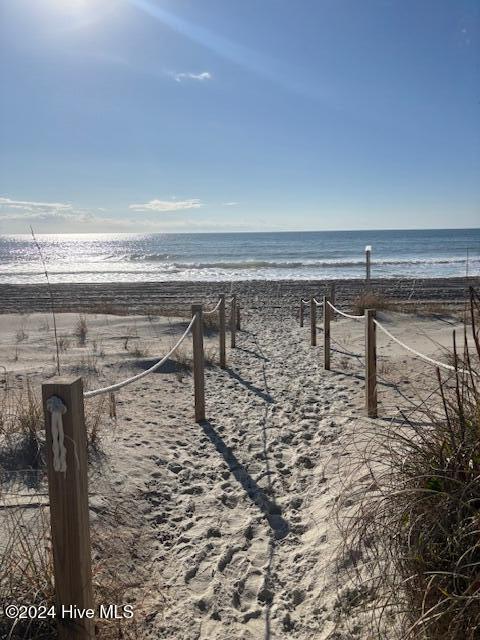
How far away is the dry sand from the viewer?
269cm

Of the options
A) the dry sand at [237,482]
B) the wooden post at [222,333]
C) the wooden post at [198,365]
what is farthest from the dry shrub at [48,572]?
the wooden post at [222,333]

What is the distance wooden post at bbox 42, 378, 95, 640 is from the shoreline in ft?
57.3

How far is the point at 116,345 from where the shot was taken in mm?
9844

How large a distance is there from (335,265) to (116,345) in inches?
1326

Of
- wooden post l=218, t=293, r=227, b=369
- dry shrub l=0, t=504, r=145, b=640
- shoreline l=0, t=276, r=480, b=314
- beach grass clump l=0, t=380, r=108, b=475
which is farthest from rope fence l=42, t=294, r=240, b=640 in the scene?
shoreline l=0, t=276, r=480, b=314

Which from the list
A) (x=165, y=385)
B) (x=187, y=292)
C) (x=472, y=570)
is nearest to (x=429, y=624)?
(x=472, y=570)

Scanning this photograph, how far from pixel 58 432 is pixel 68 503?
11.7 inches

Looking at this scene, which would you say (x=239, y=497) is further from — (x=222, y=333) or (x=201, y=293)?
(x=201, y=293)

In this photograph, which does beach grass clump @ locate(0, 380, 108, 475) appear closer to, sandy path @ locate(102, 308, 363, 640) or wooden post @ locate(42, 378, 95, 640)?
sandy path @ locate(102, 308, 363, 640)

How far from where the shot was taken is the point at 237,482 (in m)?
4.16

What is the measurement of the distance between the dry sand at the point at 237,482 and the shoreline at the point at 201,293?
465 inches

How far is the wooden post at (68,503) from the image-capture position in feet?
6.26

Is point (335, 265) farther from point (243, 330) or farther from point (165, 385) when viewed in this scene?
point (165, 385)

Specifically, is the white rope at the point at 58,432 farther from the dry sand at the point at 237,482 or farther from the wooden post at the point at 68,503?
the dry sand at the point at 237,482
